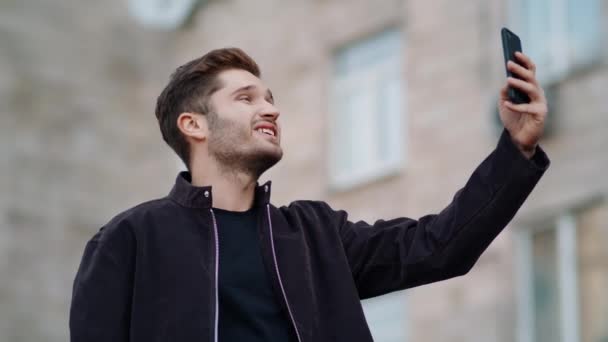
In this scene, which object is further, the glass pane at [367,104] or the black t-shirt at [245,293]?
the glass pane at [367,104]

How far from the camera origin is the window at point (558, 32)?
18047mm

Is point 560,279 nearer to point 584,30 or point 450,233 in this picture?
point 584,30

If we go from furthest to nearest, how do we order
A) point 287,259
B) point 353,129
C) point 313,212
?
point 353,129
point 313,212
point 287,259

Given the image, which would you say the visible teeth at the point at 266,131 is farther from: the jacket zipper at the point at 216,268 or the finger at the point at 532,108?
the finger at the point at 532,108

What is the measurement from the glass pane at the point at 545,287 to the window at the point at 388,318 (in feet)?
6.58

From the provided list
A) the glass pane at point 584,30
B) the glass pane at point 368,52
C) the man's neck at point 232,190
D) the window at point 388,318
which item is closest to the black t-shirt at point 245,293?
the man's neck at point 232,190

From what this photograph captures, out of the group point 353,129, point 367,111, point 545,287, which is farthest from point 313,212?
point 353,129

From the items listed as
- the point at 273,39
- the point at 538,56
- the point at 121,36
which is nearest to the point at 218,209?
the point at 538,56

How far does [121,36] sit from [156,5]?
6.73 ft

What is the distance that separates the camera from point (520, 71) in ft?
20.9

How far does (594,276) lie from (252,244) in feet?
37.4

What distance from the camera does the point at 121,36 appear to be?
27156mm

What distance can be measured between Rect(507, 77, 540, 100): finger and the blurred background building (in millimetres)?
11328

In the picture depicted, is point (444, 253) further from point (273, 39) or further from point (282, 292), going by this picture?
point (273, 39)
